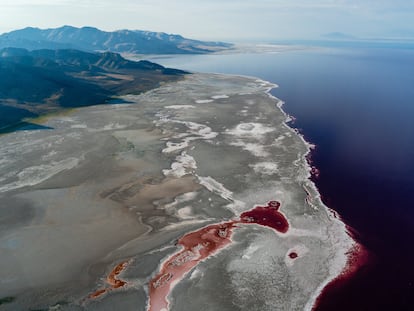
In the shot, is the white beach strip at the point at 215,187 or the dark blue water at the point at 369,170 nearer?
the dark blue water at the point at 369,170

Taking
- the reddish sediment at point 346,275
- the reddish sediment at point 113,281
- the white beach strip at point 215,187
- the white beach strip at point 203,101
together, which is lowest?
the reddish sediment at point 346,275

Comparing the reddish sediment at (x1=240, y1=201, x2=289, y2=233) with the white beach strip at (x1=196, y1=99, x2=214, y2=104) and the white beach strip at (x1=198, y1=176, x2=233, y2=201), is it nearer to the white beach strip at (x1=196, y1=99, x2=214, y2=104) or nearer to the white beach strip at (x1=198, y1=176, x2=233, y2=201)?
the white beach strip at (x1=198, y1=176, x2=233, y2=201)

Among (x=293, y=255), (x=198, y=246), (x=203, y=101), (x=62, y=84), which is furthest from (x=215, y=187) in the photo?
(x=62, y=84)

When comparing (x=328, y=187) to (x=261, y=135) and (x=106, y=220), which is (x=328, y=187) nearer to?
(x=261, y=135)

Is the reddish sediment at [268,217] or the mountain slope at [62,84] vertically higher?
the mountain slope at [62,84]

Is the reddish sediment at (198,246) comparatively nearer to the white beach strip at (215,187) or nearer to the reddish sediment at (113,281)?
the reddish sediment at (113,281)

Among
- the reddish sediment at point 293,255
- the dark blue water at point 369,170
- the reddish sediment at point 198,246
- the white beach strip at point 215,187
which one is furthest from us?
the white beach strip at point 215,187

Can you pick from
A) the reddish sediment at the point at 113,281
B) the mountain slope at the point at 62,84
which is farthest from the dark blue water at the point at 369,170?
the mountain slope at the point at 62,84

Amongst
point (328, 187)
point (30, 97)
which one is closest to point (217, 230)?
point (328, 187)
